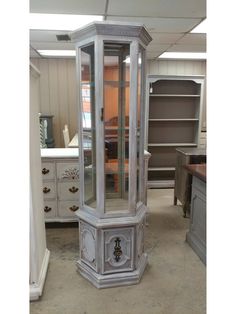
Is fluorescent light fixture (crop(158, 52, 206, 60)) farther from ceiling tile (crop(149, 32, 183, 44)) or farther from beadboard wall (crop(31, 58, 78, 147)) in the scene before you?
beadboard wall (crop(31, 58, 78, 147))

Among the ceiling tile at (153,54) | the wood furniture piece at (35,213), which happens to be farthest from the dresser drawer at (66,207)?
the ceiling tile at (153,54)

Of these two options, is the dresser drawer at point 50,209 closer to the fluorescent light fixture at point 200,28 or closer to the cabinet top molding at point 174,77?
the fluorescent light fixture at point 200,28

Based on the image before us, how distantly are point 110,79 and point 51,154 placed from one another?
54.7 inches

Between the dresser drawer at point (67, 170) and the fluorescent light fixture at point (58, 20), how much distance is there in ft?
5.00

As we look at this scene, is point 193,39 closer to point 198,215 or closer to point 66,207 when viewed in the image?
point 198,215

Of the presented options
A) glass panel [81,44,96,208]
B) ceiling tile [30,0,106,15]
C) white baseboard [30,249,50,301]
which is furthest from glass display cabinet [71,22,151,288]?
ceiling tile [30,0,106,15]

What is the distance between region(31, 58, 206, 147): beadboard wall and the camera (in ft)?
17.1

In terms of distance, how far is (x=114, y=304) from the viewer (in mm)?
2033

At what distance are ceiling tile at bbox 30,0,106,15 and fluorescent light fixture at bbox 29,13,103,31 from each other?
14 cm

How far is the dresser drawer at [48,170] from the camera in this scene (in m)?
3.10

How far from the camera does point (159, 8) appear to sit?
97.0 inches
